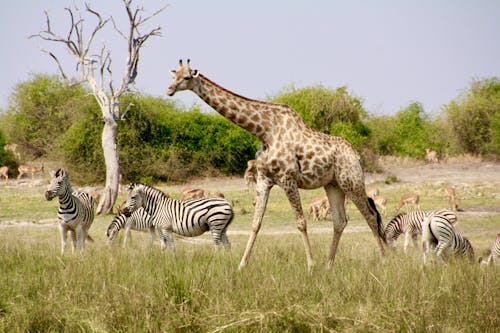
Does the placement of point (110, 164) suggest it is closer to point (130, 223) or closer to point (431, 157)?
point (130, 223)

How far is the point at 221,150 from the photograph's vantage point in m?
30.7

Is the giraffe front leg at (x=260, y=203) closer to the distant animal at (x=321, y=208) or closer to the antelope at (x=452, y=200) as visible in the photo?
the distant animal at (x=321, y=208)

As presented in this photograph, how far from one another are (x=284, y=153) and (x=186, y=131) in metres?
22.6

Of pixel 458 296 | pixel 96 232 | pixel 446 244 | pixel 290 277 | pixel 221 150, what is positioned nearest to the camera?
pixel 458 296

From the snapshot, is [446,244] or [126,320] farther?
[446,244]

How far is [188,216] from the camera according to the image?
11586mm

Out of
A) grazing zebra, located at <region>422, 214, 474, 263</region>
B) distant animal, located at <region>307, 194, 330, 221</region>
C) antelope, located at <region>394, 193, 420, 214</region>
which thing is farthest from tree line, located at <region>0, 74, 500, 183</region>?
grazing zebra, located at <region>422, 214, 474, 263</region>

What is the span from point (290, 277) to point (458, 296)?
5.55 feet

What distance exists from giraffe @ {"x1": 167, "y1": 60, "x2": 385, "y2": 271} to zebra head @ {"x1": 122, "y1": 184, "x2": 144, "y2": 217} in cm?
400

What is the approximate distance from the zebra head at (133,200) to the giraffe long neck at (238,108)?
13.5 ft

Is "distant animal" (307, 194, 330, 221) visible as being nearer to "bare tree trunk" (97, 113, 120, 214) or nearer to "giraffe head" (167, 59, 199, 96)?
"bare tree trunk" (97, 113, 120, 214)

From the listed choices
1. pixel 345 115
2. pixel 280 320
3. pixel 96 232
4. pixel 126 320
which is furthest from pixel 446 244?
pixel 345 115

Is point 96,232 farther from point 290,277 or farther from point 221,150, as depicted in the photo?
point 221,150

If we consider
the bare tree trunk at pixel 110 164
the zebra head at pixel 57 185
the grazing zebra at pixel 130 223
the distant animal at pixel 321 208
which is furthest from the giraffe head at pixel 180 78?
the bare tree trunk at pixel 110 164
